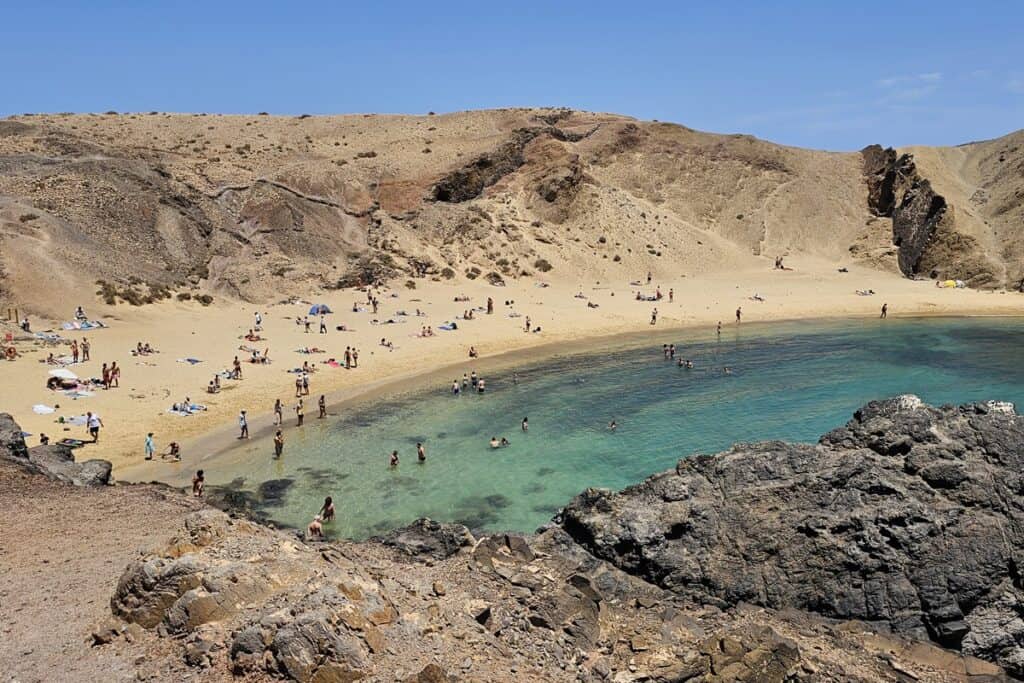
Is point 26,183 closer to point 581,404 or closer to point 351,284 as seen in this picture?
point 351,284

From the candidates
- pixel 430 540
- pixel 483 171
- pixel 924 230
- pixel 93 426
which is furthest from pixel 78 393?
pixel 924 230

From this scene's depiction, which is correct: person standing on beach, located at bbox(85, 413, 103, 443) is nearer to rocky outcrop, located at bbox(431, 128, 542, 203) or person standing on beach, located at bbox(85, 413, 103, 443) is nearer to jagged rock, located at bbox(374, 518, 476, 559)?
jagged rock, located at bbox(374, 518, 476, 559)

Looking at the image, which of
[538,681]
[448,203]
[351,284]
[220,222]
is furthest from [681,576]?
[448,203]

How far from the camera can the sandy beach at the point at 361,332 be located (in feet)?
89.0

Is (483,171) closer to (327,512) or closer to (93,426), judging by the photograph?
(93,426)

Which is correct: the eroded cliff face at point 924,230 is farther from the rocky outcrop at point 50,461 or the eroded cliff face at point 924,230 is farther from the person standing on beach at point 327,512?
the rocky outcrop at point 50,461

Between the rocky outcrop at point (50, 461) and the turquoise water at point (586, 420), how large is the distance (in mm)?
3828

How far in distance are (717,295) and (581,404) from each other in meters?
27.3

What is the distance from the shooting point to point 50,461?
20.2 m

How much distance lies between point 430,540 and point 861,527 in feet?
27.4

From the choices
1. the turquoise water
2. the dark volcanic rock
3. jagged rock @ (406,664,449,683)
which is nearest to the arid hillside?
the turquoise water

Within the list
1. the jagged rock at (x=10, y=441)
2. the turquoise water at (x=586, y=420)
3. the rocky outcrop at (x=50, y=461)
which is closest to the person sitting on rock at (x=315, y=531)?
the turquoise water at (x=586, y=420)

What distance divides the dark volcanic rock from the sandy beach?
16.5 m

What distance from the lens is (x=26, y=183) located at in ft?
157
